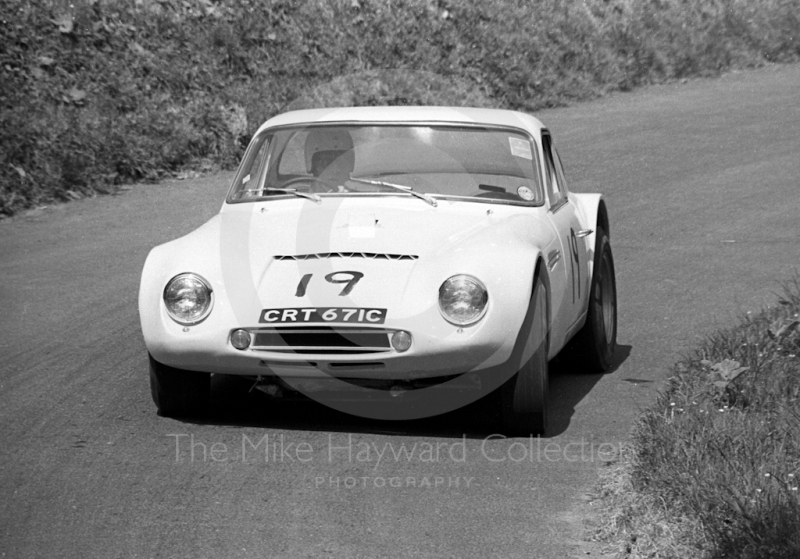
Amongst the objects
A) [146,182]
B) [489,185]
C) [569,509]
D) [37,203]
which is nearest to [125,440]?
[569,509]

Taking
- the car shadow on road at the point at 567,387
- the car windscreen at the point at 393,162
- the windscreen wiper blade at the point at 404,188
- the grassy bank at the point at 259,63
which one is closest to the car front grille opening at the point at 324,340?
the car shadow on road at the point at 567,387

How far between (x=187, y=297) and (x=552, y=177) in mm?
2336

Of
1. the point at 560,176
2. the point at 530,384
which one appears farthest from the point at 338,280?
the point at 560,176

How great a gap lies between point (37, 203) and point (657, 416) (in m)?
7.94

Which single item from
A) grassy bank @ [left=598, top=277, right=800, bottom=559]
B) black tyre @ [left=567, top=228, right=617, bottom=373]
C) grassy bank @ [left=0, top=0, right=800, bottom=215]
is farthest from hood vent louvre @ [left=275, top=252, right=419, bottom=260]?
grassy bank @ [left=0, top=0, right=800, bottom=215]

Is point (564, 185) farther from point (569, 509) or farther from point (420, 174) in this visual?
point (569, 509)

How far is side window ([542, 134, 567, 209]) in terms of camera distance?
20.1ft

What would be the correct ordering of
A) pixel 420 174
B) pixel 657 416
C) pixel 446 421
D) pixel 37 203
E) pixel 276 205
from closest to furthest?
pixel 657 416 < pixel 446 421 < pixel 276 205 < pixel 420 174 < pixel 37 203

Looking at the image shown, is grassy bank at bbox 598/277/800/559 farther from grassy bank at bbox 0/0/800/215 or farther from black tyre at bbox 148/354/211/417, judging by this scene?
grassy bank at bbox 0/0/800/215

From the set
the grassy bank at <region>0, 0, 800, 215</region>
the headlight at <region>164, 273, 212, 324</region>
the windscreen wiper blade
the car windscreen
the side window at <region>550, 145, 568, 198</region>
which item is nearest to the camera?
the headlight at <region>164, 273, 212, 324</region>

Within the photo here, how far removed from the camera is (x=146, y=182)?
12.3 m

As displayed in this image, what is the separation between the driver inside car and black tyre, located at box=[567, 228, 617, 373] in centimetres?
147

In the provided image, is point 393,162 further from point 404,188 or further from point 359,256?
point 359,256

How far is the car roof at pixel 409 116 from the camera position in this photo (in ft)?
19.8
